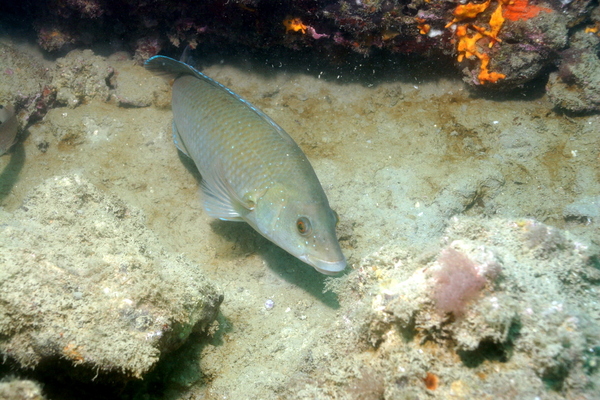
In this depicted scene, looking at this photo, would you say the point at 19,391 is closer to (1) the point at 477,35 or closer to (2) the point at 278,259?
(2) the point at 278,259

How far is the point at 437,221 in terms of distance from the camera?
13.4 ft

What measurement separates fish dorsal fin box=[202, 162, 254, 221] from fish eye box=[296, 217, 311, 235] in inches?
24.7

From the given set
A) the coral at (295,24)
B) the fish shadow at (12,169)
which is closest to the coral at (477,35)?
the coral at (295,24)

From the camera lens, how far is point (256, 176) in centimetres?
356

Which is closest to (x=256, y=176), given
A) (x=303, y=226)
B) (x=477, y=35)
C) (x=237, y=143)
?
(x=237, y=143)

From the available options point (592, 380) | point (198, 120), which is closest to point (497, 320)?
point (592, 380)

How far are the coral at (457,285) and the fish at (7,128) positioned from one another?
225 inches

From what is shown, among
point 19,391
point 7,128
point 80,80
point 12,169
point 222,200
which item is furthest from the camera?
point 80,80

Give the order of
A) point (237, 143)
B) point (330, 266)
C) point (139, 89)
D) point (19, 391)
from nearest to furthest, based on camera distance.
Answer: point (19, 391)
point (330, 266)
point (237, 143)
point (139, 89)

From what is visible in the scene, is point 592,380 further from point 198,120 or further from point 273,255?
point 198,120

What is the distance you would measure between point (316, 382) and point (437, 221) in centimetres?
258

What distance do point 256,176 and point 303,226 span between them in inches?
30.0

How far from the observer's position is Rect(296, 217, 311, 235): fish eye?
324 cm

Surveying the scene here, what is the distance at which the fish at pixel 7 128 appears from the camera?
4.68 m
